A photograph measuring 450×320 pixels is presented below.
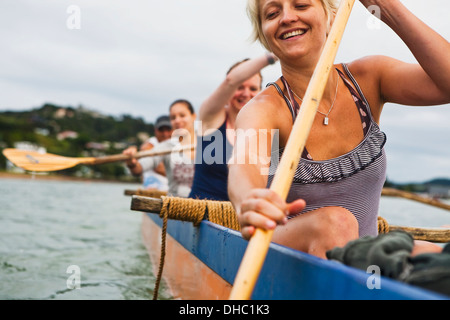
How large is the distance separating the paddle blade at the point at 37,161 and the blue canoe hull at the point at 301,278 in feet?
12.0

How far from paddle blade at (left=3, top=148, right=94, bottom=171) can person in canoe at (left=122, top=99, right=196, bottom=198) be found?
816mm

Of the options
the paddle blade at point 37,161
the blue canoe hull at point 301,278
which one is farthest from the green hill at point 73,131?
the blue canoe hull at point 301,278

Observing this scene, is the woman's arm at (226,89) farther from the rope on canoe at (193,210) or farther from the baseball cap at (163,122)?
the baseball cap at (163,122)

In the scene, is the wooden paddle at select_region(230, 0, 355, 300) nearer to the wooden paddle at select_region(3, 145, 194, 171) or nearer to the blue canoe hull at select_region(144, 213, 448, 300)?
the blue canoe hull at select_region(144, 213, 448, 300)

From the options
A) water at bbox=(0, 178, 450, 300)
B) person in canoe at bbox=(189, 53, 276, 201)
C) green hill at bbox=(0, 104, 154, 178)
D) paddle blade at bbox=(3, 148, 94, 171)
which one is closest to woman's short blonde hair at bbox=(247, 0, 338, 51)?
person in canoe at bbox=(189, 53, 276, 201)

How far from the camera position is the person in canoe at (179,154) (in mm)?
5094

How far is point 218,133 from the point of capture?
3475mm

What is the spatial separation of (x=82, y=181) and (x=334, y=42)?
4284 cm

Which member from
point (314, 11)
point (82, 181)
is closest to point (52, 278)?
point (314, 11)

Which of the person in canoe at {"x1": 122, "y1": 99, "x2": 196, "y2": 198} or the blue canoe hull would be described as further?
the person in canoe at {"x1": 122, "y1": 99, "x2": 196, "y2": 198}

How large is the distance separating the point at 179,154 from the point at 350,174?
3.72 m

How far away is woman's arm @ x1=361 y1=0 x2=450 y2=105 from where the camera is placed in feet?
5.12

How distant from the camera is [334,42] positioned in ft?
4.90
